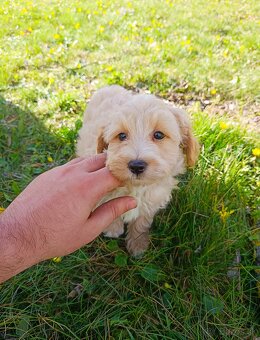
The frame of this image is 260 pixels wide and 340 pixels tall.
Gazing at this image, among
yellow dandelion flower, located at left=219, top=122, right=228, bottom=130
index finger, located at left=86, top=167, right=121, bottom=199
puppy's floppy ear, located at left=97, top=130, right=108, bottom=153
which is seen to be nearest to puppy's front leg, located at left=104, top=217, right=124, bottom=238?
puppy's floppy ear, located at left=97, top=130, right=108, bottom=153

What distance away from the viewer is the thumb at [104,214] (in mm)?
1976

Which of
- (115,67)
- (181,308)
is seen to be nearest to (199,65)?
(115,67)

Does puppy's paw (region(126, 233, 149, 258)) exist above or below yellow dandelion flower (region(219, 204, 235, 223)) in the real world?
below

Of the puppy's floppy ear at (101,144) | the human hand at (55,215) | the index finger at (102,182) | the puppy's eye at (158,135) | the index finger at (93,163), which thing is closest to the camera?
the human hand at (55,215)

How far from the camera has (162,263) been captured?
2730 millimetres

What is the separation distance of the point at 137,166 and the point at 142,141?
0.94ft

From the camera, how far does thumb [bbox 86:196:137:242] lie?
198cm

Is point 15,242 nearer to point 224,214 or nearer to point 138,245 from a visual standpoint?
point 138,245

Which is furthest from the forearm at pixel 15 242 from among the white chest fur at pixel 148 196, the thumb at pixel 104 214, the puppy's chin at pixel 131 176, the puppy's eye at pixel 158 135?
the puppy's eye at pixel 158 135

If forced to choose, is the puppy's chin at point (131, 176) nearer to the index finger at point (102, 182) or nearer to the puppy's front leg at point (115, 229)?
the index finger at point (102, 182)

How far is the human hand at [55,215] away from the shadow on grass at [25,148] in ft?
5.00

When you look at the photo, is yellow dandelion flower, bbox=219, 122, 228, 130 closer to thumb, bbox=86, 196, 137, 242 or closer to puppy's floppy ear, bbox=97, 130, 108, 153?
puppy's floppy ear, bbox=97, 130, 108, 153

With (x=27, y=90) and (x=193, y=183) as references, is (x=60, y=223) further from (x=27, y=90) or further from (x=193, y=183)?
(x=27, y=90)

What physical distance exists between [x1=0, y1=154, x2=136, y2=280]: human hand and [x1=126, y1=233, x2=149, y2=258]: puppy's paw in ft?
Result: 3.14
